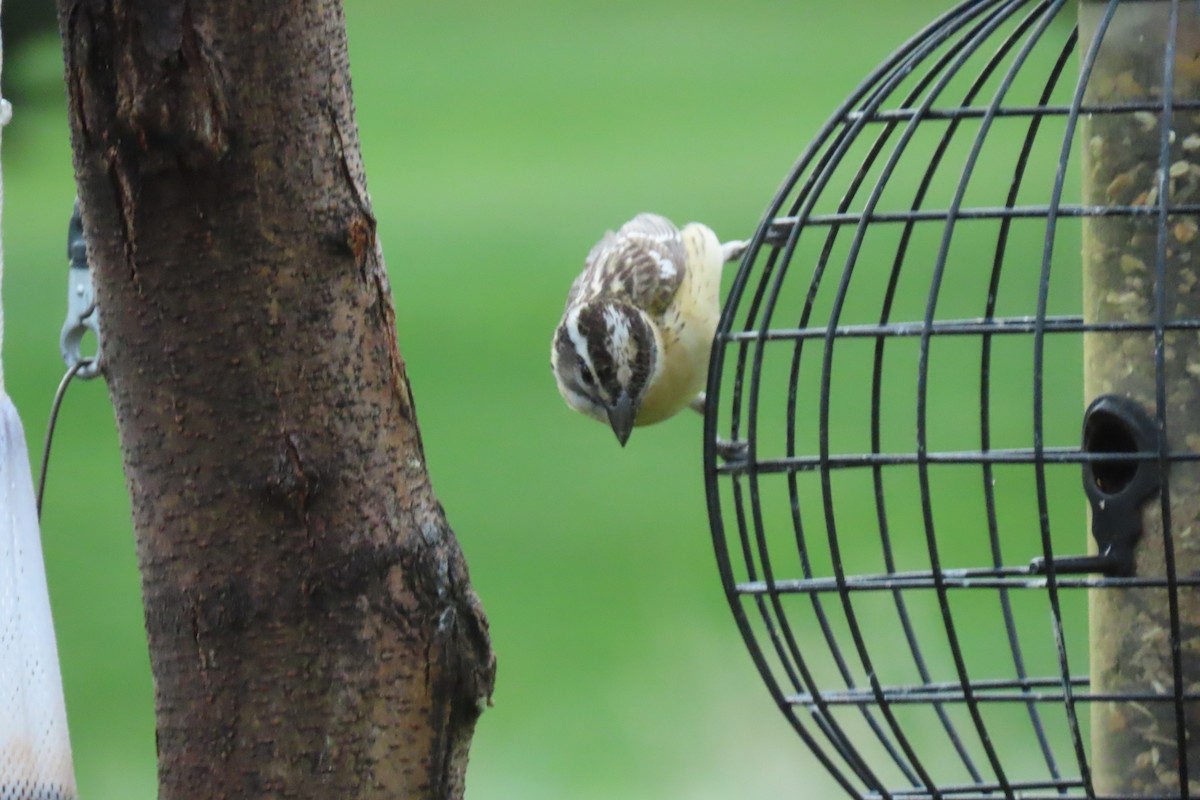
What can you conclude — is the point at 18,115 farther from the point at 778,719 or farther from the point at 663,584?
the point at 778,719

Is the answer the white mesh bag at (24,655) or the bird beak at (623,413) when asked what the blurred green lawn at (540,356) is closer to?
the bird beak at (623,413)

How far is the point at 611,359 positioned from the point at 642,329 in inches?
5.7

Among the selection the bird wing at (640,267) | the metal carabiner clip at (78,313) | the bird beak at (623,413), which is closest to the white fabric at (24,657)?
the metal carabiner clip at (78,313)

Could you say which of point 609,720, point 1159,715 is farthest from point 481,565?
point 1159,715

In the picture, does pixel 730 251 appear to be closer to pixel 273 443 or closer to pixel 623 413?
pixel 623 413

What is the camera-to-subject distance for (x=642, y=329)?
4930 mm

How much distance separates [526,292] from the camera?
1464cm

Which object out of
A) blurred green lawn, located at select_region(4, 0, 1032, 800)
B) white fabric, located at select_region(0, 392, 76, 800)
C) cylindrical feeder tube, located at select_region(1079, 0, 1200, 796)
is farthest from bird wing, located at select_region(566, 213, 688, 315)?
blurred green lawn, located at select_region(4, 0, 1032, 800)

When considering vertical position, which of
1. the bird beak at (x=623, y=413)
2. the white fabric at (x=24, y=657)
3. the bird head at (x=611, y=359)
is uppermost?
the bird head at (x=611, y=359)

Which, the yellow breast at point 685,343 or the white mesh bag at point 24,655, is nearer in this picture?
the white mesh bag at point 24,655

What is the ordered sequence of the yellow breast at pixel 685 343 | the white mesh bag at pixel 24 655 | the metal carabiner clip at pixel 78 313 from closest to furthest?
the white mesh bag at pixel 24 655 < the metal carabiner clip at pixel 78 313 < the yellow breast at pixel 685 343

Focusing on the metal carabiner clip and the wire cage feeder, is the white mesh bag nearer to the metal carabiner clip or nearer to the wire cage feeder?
the metal carabiner clip

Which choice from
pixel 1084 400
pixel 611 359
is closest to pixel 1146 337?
pixel 1084 400

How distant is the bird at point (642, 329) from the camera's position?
489 cm
